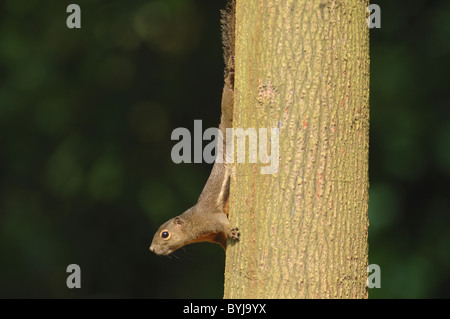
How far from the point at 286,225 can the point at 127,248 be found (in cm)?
314

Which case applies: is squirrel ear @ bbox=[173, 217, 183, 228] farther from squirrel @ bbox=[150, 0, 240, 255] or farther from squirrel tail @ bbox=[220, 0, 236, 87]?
squirrel tail @ bbox=[220, 0, 236, 87]

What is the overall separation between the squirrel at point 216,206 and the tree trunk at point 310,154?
33cm

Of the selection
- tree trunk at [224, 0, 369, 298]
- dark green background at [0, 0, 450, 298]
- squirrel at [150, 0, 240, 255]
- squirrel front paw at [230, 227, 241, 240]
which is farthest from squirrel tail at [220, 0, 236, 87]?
dark green background at [0, 0, 450, 298]

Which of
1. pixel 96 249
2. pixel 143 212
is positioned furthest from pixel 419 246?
pixel 96 249

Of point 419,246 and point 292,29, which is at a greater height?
point 292,29

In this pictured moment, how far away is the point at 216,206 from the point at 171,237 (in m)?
0.32

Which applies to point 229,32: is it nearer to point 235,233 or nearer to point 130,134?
point 235,233

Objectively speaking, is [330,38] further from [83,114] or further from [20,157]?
[20,157]

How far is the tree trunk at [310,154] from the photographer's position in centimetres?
151

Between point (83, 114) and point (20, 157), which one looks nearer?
point (83, 114)

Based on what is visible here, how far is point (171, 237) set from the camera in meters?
2.48

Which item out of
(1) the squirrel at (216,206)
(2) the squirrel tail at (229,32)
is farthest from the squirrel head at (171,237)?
(2) the squirrel tail at (229,32)

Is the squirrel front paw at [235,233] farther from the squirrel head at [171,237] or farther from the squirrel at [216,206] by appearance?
the squirrel head at [171,237]

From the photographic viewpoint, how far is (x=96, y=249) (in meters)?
4.54
